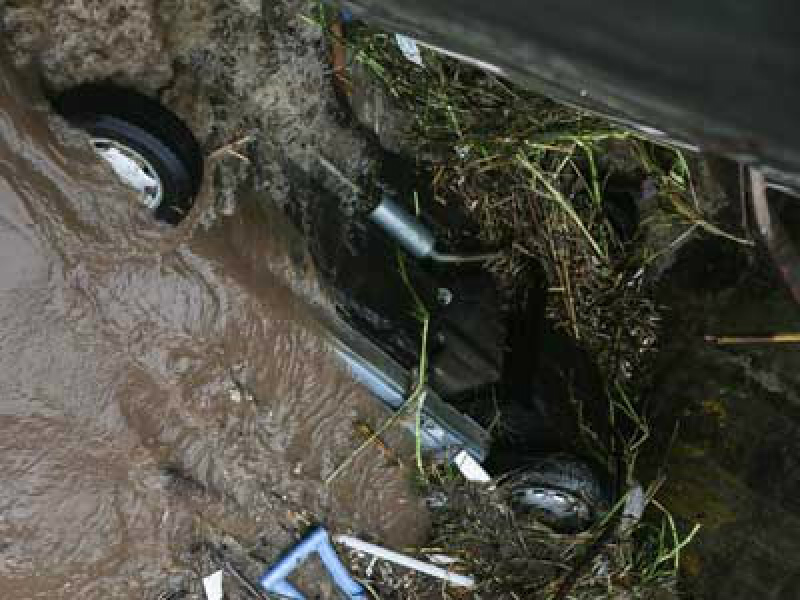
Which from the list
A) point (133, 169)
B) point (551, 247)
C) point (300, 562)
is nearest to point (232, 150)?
point (133, 169)

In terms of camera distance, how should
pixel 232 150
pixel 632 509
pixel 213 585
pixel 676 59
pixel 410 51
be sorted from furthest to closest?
pixel 632 509
pixel 213 585
pixel 410 51
pixel 232 150
pixel 676 59

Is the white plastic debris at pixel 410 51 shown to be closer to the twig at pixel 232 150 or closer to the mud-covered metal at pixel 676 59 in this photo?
the twig at pixel 232 150

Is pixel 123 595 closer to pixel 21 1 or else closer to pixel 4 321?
pixel 4 321

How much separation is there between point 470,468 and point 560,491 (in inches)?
13.5

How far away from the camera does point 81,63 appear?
326 centimetres

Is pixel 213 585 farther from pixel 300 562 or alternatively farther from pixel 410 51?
pixel 410 51

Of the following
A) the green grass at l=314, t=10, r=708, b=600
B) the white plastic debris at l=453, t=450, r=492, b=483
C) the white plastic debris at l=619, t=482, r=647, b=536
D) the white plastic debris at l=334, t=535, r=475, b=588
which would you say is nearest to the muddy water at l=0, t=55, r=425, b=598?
the white plastic debris at l=334, t=535, r=475, b=588

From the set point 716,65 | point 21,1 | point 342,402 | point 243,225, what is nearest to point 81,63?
point 21,1

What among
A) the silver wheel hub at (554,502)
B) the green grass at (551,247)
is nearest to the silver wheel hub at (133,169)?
the green grass at (551,247)

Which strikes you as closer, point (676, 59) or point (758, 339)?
point (676, 59)

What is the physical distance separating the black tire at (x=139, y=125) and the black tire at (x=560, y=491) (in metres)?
1.62

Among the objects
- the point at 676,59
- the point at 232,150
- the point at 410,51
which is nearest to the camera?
the point at 676,59

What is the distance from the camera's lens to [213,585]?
368 centimetres

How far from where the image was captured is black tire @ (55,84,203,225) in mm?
3162
